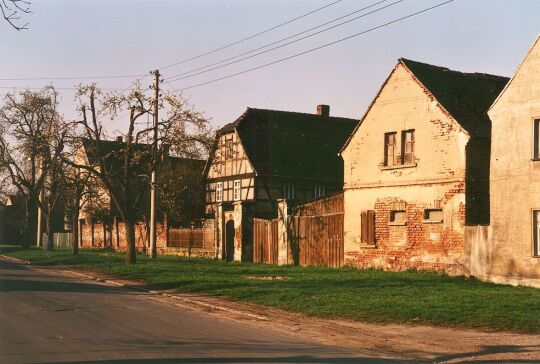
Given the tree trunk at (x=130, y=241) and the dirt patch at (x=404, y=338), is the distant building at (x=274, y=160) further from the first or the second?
the dirt patch at (x=404, y=338)

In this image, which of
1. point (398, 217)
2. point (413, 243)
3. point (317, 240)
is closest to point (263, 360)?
point (413, 243)

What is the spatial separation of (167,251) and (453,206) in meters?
25.5

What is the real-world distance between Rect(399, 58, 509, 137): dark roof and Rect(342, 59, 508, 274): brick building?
43 millimetres

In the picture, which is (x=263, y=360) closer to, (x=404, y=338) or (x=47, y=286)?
(x=404, y=338)

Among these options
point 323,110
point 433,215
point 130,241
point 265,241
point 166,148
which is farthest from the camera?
point 323,110

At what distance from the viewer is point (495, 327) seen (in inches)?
518

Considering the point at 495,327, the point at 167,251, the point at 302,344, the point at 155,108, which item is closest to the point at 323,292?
the point at 495,327

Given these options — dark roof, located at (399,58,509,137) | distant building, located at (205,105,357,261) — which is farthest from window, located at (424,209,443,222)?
distant building, located at (205,105,357,261)

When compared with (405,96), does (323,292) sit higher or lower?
lower

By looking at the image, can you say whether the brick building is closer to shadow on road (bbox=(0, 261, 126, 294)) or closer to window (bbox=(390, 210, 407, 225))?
window (bbox=(390, 210, 407, 225))

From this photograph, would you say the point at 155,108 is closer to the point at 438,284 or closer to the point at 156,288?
the point at 156,288

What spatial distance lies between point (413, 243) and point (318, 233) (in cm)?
584

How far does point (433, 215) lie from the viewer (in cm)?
2411

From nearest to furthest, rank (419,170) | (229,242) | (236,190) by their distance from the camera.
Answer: (419,170) → (229,242) → (236,190)
